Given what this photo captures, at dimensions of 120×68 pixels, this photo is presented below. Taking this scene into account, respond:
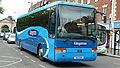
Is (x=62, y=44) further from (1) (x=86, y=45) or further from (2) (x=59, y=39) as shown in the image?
(1) (x=86, y=45)

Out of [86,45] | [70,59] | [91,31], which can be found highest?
[91,31]

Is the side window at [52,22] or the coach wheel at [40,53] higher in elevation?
the side window at [52,22]

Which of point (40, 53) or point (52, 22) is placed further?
point (40, 53)

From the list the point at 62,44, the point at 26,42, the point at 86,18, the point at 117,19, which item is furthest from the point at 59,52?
the point at 117,19

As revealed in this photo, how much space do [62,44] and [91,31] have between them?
1668 millimetres

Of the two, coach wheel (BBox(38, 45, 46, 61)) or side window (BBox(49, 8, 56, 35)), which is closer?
side window (BBox(49, 8, 56, 35))

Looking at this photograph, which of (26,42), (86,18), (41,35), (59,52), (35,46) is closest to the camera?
(59,52)

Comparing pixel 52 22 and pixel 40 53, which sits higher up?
pixel 52 22

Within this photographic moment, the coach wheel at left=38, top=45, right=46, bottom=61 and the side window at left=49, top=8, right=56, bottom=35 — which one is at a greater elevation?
the side window at left=49, top=8, right=56, bottom=35

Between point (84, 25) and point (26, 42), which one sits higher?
point (84, 25)

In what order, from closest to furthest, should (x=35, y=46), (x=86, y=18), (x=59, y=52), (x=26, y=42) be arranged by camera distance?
(x=59, y=52) → (x=86, y=18) → (x=35, y=46) → (x=26, y=42)

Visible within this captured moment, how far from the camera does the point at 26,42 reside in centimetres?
1642

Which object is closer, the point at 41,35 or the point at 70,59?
the point at 70,59

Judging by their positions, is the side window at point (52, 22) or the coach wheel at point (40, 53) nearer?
the side window at point (52, 22)
